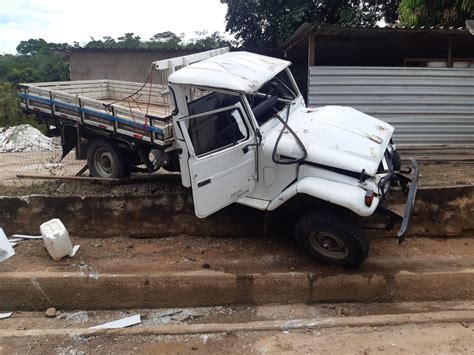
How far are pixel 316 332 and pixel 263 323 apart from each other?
52 cm

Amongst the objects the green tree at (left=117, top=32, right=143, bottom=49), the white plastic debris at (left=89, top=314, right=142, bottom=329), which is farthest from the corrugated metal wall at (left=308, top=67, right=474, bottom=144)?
the green tree at (left=117, top=32, right=143, bottom=49)

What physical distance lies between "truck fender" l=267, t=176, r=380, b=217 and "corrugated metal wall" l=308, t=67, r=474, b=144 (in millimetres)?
4512

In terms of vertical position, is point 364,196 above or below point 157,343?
above

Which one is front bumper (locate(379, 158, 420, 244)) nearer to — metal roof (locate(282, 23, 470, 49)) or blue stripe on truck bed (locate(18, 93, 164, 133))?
blue stripe on truck bed (locate(18, 93, 164, 133))

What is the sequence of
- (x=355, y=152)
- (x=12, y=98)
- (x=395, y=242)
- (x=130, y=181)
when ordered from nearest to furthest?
(x=355, y=152), (x=395, y=242), (x=130, y=181), (x=12, y=98)

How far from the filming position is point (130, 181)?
655 centimetres

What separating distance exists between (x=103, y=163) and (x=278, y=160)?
3240mm

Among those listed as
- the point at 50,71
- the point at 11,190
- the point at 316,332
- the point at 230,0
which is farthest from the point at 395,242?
the point at 50,71

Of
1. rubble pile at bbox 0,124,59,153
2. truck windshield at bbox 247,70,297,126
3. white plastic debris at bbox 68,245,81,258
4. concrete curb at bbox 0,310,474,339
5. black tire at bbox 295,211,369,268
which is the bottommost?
rubble pile at bbox 0,124,59,153

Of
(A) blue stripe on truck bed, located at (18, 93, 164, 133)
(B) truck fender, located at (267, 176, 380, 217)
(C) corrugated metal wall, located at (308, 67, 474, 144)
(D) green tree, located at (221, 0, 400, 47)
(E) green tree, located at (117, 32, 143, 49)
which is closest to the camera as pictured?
(B) truck fender, located at (267, 176, 380, 217)

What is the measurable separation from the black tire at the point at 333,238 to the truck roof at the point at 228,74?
1490 millimetres

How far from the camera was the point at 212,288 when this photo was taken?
4.72 meters

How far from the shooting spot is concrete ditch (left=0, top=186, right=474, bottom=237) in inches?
218

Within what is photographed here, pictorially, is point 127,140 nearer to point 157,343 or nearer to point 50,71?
point 157,343
